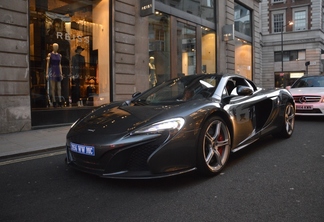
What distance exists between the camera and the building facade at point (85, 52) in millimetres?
7809

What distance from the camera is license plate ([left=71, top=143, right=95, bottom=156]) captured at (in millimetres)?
2865

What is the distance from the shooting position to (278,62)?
1750 inches

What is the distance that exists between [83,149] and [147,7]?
368 inches

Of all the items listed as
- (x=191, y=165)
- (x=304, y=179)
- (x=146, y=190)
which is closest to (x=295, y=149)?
(x=304, y=179)

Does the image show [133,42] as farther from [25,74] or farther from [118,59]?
[25,74]

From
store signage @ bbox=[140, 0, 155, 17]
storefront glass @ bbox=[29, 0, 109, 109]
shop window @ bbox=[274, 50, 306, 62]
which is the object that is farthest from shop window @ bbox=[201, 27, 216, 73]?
shop window @ bbox=[274, 50, 306, 62]

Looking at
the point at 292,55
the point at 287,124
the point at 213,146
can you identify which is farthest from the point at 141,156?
the point at 292,55

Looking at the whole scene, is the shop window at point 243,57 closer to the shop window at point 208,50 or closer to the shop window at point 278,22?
the shop window at point 208,50

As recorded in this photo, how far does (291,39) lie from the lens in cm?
4309

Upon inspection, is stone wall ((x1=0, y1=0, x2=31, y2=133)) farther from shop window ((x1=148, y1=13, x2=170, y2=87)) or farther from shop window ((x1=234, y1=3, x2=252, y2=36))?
shop window ((x1=234, y1=3, x2=252, y2=36))

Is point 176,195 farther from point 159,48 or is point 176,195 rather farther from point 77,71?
point 159,48

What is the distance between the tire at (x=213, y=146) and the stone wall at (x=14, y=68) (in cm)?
627

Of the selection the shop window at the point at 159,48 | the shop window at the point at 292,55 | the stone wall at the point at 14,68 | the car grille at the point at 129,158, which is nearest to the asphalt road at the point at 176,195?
the car grille at the point at 129,158

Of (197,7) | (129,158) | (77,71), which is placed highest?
(197,7)
